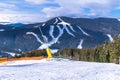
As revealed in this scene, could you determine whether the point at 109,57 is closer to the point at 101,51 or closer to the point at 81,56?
the point at 101,51

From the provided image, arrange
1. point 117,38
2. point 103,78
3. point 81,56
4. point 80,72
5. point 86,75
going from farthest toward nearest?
point 81,56 < point 117,38 < point 80,72 < point 86,75 < point 103,78

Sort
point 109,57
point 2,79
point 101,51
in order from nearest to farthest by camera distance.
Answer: point 2,79 → point 109,57 → point 101,51

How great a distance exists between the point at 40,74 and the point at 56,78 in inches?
98.6

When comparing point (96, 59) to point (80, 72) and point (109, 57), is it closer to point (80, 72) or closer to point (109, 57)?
point (109, 57)

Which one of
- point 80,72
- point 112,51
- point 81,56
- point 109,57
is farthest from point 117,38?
point 80,72

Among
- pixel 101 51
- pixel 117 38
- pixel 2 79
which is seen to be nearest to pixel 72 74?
pixel 2 79

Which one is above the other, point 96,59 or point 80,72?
point 80,72

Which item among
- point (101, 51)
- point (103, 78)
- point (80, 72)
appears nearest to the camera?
point (103, 78)

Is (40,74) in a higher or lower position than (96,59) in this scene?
higher

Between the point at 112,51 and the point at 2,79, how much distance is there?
323 ft

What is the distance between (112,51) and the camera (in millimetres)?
123562

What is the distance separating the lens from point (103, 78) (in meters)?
29.1

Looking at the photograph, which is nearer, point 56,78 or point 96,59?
point 56,78

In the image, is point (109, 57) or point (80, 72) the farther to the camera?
point (109, 57)
